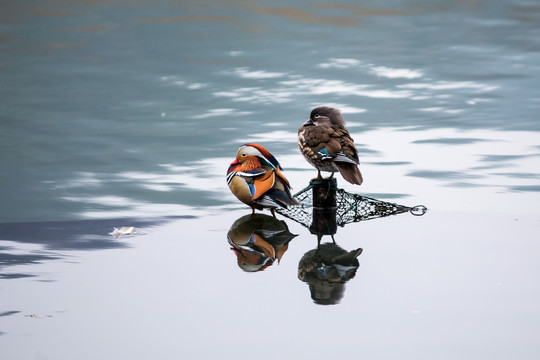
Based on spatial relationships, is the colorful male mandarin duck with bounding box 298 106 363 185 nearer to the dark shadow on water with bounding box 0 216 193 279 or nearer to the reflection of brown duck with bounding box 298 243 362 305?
the reflection of brown duck with bounding box 298 243 362 305

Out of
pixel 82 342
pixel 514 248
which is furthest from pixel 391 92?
pixel 82 342

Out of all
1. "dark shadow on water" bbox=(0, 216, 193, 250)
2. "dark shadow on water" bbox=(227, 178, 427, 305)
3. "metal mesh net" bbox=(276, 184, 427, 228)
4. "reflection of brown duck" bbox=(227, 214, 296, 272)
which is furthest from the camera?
"metal mesh net" bbox=(276, 184, 427, 228)

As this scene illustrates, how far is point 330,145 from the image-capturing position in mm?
7219

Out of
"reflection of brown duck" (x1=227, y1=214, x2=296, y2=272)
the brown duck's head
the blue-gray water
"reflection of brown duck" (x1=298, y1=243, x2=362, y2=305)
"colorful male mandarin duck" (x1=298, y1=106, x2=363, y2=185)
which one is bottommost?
"reflection of brown duck" (x1=298, y1=243, x2=362, y2=305)

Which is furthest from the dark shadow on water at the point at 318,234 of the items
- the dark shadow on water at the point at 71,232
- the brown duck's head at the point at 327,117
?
the dark shadow on water at the point at 71,232

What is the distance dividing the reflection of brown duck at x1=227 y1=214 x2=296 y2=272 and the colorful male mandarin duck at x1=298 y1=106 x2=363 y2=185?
62cm

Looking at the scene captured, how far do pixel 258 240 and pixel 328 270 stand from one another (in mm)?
935

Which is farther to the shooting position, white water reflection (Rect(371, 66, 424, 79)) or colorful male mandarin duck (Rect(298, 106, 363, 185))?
white water reflection (Rect(371, 66, 424, 79))

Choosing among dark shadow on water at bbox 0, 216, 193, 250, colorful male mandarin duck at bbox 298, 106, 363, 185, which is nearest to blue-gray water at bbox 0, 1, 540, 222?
dark shadow on water at bbox 0, 216, 193, 250

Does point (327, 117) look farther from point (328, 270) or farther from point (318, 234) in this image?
point (328, 270)

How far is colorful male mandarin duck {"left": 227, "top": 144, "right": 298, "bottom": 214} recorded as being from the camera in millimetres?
6992

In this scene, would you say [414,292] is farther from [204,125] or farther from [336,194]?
[204,125]

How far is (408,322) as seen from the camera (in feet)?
16.0

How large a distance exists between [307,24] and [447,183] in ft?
33.6
